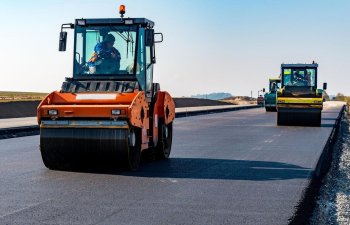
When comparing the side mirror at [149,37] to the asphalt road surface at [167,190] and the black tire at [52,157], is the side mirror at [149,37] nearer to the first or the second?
the asphalt road surface at [167,190]

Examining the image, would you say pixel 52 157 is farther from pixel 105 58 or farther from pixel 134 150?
pixel 105 58

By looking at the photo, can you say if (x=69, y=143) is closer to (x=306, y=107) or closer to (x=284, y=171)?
(x=284, y=171)

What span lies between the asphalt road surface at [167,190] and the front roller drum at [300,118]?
13.4 meters

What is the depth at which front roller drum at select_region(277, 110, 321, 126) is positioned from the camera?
91.0 feet

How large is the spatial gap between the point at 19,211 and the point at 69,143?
328cm

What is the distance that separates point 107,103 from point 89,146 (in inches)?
32.1

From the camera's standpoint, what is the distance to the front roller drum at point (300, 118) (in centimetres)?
2773

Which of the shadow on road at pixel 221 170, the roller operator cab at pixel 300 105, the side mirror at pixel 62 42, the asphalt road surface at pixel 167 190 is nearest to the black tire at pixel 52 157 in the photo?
the asphalt road surface at pixel 167 190

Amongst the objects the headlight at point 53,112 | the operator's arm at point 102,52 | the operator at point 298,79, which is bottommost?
the headlight at point 53,112

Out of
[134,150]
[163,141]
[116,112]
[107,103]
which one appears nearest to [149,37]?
[107,103]

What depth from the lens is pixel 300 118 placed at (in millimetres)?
28141

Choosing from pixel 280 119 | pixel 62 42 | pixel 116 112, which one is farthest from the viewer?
pixel 280 119

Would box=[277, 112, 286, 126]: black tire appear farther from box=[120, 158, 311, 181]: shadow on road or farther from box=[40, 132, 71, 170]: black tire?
box=[40, 132, 71, 170]: black tire

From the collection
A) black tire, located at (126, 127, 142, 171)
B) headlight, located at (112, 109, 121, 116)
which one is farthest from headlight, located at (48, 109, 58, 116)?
black tire, located at (126, 127, 142, 171)
